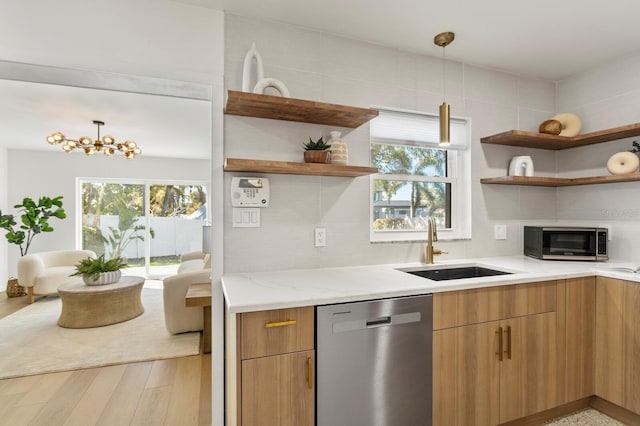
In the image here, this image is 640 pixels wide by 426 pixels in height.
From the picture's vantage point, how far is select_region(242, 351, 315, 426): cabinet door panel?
1.26 m

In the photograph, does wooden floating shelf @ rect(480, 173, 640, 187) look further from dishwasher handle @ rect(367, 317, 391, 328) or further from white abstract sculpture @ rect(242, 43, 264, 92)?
white abstract sculpture @ rect(242, 43, 264, 92)

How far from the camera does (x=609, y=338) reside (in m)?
1.90

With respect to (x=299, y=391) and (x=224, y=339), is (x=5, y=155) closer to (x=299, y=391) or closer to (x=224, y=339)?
(x=224, y=339)

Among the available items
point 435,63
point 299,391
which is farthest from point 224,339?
point 435,63

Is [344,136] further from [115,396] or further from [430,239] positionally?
[115,396]

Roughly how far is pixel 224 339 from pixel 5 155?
5.89 m

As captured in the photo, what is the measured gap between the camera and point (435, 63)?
7.62 feet

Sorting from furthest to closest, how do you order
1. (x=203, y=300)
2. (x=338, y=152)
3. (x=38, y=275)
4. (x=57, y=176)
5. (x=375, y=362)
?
(x=57, y=176)
(x=38, y=275)
(x=203, y=300)
(x=338, y=152)
(x=375, y=362)

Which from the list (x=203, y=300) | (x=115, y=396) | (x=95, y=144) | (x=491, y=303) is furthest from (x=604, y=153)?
(x=95, y=144)

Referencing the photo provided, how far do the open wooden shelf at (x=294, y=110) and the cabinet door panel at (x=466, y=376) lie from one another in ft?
4.06

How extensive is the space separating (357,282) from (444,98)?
5.04 feet

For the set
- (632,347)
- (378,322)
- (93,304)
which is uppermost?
(378,322)

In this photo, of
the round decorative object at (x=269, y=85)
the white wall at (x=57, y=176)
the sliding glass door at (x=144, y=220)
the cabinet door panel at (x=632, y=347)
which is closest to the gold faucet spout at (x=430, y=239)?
the cabinet door panel at (x=632, y=347)

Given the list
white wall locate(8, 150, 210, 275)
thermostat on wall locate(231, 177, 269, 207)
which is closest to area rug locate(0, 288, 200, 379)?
thermostat on wall locate(231, 177, 269, 207)
